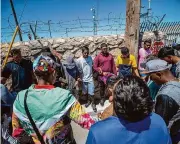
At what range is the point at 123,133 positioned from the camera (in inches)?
55.7

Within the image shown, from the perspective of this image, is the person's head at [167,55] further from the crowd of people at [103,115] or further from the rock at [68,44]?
the rock at [68,44]

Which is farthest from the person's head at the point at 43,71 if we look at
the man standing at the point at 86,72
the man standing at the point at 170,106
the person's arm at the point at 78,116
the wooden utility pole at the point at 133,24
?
the wooden utility pole at the point at 133,24

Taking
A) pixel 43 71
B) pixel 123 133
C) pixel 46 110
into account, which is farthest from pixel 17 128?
pixel 123 133

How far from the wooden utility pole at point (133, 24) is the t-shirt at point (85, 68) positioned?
5.12 ft

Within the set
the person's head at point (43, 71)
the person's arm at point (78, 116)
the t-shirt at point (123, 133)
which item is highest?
the person's head at point (43, 71)

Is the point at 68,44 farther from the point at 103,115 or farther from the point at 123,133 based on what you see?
the point at 123,133

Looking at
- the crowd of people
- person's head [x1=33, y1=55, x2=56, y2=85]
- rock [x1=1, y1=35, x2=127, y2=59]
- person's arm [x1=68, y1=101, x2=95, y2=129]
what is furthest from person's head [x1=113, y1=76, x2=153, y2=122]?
rock [x1=1, y1=35, x2=127, y2=59]

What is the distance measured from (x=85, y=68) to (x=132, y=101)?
4.28 m

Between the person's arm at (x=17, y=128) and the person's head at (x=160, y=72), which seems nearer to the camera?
the person's arm at (x=17, y=128)

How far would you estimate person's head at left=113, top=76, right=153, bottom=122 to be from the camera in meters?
1.41

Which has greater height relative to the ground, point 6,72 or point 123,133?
point 123,133

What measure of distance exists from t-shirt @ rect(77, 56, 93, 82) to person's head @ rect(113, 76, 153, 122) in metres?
4.19

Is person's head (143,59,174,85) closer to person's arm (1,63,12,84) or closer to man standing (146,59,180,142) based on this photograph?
man standing (146,59,180,142)

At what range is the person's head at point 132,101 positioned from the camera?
1.41 metres
